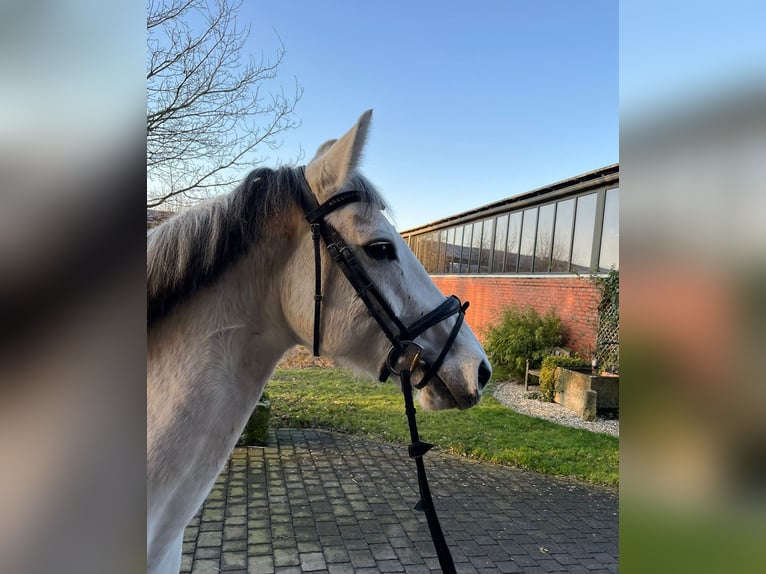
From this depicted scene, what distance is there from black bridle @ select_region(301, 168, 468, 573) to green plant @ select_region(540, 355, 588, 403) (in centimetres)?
864

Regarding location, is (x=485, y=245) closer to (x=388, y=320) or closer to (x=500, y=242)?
(x=500, y=242)

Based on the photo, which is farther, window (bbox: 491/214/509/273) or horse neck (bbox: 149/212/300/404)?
window (bbox: 491/214/509/273)

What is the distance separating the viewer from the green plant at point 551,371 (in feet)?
30.9

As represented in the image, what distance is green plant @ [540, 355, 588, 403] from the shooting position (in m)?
9.43

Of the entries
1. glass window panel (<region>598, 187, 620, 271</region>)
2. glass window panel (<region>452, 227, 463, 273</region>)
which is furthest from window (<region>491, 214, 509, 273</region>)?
glass window panel (<region>598, 187, 620, 271</region>)

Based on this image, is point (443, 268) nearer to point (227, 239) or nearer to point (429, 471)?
point (429, 471)

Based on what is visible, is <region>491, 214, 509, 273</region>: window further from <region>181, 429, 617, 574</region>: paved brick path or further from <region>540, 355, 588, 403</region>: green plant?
<region>181, 429, 617, 574</region>: paved brick path

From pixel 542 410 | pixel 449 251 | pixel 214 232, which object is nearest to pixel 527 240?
pixel 449 251

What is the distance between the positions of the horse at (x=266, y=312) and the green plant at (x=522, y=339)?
32.2 ft

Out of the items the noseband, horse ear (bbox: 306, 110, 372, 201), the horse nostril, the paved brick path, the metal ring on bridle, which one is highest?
horse ear (bbox: 306, 110, 372, 201)

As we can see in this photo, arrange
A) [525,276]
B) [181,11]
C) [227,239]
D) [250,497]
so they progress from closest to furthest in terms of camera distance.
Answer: [227,239], [181,11], [250,497], [525,276]

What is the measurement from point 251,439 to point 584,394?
19.1ft
